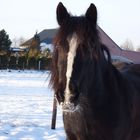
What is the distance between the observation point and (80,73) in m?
3.70

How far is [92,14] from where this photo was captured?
13.1 ft

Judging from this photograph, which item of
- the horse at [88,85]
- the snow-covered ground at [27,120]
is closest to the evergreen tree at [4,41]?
the snow-covered ground at [27,120]

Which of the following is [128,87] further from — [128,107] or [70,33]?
[70,33]

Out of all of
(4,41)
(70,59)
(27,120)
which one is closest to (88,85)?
(70,59)

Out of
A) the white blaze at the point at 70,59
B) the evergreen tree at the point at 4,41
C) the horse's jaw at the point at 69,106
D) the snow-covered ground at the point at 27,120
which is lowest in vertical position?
the evergreen tree at the point at 4,41

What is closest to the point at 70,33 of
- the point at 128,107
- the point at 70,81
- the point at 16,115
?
the point at 70,81

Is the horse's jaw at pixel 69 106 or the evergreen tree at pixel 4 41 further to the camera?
the evergreen tree at pixel 4 41

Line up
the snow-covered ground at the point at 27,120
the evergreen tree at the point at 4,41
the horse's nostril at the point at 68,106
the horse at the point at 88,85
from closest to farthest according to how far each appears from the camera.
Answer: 1. the horse's nostril at the point at 68,106
2. the horse at the point at 88,85
3. the snow-covered ground at the point at 27,120
4. the evergreen tree at the point at 4,41

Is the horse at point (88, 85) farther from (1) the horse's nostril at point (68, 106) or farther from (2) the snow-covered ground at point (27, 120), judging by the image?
(2) the snow-covered ground at point (27, 120)

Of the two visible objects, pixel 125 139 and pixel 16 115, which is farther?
pixel 16 115

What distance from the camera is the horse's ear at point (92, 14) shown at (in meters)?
3.97

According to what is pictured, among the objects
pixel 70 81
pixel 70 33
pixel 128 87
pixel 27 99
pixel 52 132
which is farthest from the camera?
pixel 27 99

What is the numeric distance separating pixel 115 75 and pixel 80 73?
3.16ft

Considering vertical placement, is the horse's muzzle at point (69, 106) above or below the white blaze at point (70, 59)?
below
